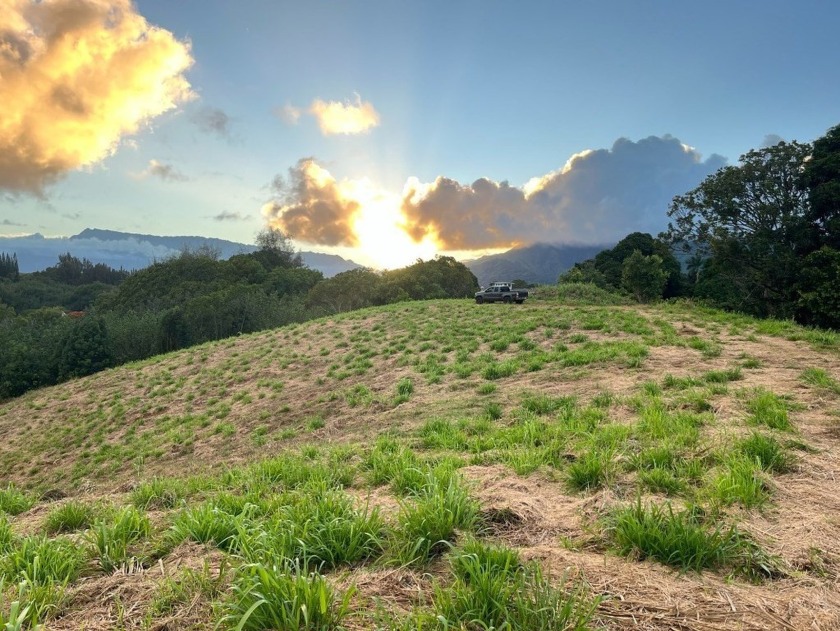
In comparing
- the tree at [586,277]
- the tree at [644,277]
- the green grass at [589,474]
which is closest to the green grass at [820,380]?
the green grass at [589,474]

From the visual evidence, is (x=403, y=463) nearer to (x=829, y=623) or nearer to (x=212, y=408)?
(x=829, y=623)

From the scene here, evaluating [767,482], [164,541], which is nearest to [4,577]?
[164,541]

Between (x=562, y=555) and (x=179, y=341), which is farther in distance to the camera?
(x=179, y=341)

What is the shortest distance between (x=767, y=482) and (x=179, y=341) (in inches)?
2279

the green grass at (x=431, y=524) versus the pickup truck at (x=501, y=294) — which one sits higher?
the pickup truck at (x=501, y=294)

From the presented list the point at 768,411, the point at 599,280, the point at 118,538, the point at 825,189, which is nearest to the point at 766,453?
the point at 768,411

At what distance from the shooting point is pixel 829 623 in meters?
2.02

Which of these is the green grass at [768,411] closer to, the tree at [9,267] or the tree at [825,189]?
the tree at [825,189]

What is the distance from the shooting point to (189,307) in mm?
51625

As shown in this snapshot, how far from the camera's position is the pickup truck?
29.7 m

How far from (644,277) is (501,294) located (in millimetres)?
17113

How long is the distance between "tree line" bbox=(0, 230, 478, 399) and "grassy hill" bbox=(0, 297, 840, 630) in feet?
150

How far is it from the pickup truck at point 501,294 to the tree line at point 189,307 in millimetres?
24064

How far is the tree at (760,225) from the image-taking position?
82.7 feet
